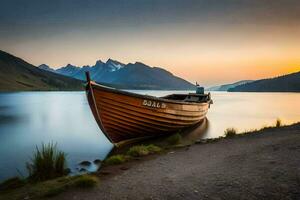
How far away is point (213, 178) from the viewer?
7.36 metres

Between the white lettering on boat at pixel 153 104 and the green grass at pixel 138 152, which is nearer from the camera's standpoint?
the green grass at pixel 138 152

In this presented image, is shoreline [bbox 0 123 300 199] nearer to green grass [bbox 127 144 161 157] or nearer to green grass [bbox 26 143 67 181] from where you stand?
green grass [bbox 127 144 161 157]

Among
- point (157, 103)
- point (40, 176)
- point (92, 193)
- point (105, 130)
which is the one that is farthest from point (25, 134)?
point (92, 193)

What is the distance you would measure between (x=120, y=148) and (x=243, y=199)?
11.6 metres

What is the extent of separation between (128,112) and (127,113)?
8cm

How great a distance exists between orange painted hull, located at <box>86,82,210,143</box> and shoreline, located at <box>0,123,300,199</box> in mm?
5721

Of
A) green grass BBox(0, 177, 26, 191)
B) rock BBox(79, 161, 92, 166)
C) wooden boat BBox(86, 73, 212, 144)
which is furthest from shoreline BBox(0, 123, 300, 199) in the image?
wooden boat BBox(86, 73, 212, 144)

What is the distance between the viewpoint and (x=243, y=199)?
235 inches

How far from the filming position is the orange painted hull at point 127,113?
15.6 meters

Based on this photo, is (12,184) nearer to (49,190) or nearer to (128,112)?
(49,190)

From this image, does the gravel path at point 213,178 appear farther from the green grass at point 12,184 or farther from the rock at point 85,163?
the rock at point 85,163

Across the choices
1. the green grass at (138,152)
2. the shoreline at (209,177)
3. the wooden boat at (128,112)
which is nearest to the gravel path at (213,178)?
the shoreline at (209,177)

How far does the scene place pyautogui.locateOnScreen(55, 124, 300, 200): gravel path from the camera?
6.37 metres

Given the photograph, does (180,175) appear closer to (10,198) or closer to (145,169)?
(145,169)
